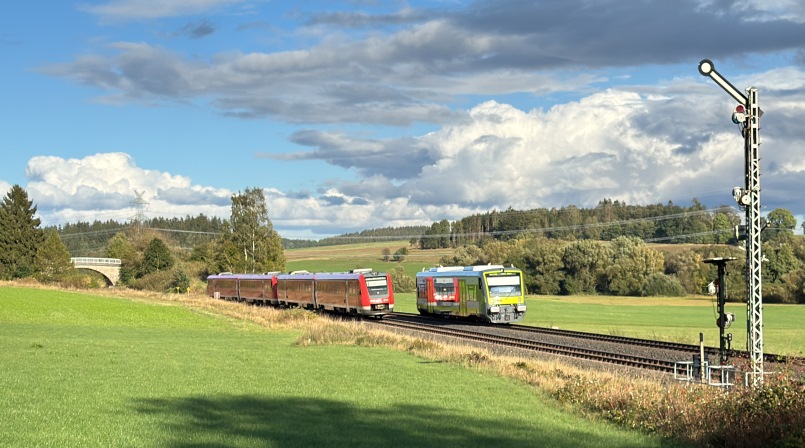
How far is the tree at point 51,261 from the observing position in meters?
111

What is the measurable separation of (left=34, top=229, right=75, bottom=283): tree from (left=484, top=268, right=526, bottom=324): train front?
76952mm

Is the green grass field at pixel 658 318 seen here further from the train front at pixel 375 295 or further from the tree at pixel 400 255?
the tree at pixel 400 255

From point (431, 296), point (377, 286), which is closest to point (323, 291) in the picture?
point (377, 286)

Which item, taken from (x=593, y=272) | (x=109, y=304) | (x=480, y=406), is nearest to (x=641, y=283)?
(x=593, y=272)

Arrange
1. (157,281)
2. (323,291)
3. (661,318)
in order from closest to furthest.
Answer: (323,291) < (661,318) < (157,281)

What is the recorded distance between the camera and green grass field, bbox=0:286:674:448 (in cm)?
1414

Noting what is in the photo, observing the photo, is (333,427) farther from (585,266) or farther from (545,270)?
(545,270)

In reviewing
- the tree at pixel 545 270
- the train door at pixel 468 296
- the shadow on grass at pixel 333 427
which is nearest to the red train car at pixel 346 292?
the train door at pixel 468 296

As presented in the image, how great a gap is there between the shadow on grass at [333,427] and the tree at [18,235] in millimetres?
101542

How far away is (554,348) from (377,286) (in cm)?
2187

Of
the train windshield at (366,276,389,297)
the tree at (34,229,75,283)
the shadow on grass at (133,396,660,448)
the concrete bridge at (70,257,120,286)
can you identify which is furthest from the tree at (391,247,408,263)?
the shadow on grass at (133,396,660,448)

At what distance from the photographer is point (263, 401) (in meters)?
18.3

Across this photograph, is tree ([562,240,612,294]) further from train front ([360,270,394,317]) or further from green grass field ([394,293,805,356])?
train front ([360,270,394,317])

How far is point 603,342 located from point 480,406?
2161 centimetres
